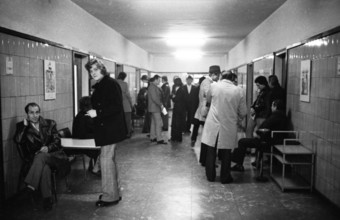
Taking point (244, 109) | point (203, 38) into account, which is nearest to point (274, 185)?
point (244, 109)

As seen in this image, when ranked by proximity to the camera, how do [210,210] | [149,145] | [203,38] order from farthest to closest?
[203,38], [149,145], [210,210]

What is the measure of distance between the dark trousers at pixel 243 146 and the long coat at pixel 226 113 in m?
0.46

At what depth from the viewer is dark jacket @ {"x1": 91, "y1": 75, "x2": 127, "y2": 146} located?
3589mm

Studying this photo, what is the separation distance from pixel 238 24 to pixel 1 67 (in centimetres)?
594

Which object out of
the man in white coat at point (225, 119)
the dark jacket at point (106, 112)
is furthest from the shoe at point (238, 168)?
the dark jacket at point (106, 112)

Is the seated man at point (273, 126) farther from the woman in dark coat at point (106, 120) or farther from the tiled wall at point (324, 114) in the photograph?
the woman in dark coat at point (106, 120)

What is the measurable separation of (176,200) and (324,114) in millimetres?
2015

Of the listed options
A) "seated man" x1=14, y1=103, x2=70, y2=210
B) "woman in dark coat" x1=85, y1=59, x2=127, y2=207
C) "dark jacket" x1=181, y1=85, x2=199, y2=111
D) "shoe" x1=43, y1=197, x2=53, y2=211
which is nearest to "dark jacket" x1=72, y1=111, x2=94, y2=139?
Result: "seated man" x1=14, y1=103, x2=70, y2=210

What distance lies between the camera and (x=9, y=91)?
12.9 ft

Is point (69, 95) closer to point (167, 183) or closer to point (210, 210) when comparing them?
point (167, 183)

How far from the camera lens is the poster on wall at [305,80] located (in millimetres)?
4602

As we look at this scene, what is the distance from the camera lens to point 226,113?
A: 15.1ft

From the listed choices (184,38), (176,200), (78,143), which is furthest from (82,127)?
(184,38)

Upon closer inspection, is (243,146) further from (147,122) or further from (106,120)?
(147,122)
